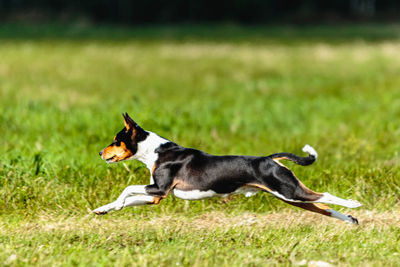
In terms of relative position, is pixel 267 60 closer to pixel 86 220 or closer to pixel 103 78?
pixel 103 78

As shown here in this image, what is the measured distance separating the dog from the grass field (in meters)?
0.42

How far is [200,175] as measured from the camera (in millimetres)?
4457

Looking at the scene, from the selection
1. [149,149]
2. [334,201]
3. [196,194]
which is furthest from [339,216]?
[149,149]

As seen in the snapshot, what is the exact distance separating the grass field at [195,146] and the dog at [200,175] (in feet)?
1.36

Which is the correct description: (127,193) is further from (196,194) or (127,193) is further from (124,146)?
(196,194)

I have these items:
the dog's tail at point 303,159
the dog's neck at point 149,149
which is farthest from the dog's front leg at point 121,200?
the dog's tail at point 303,159

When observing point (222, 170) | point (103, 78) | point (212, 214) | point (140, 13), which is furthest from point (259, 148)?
point (140, 13)

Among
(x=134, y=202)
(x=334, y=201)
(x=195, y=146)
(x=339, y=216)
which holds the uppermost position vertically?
(x=334, y=201)

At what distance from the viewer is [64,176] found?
247 inches

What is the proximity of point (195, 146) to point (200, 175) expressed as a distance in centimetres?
369

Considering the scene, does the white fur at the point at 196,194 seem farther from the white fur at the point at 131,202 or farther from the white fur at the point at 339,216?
the white fur at the point at 339,216

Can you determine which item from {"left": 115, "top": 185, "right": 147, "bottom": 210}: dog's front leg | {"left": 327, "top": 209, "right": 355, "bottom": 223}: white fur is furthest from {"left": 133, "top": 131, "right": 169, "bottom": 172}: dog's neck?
{"left": 327, "top": 209, "right": 355, "bottom": 223}: white fur

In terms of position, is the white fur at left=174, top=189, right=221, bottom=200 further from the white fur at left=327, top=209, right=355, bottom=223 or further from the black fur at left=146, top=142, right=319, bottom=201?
the white fur at left=327, top=209, right=355, bottom=223

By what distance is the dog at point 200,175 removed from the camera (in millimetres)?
4305
